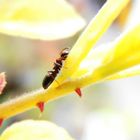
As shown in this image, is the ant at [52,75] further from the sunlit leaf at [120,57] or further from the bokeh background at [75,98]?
the bokeh background at [75,98]

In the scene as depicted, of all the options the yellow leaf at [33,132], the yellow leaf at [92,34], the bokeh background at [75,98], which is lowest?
the yellow leaf at [33,132]

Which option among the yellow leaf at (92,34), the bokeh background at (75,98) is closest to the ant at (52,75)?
the yellow leaf at (92,34)

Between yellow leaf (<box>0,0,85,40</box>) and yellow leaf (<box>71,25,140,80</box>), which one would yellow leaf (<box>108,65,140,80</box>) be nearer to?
yellow leaf (<box>71,25,140,80</box>)

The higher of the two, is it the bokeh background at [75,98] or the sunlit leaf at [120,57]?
the bokeh background at [75,98]

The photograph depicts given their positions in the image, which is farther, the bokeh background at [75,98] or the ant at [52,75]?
the bokeh background at [75,98]

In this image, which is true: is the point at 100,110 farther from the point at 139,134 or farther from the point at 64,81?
the point at 64,81

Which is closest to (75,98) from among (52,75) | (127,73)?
(52,75)

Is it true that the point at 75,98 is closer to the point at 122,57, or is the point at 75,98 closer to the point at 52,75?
the point at 52,75
